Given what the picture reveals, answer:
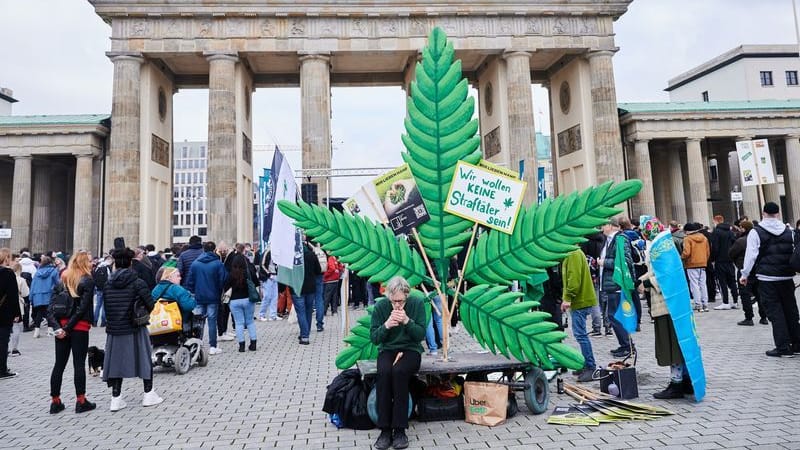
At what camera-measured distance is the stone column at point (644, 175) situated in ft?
104

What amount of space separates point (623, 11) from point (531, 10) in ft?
19.0

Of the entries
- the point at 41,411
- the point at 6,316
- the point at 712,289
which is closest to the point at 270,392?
the point at 41,411

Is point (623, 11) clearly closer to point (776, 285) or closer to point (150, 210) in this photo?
point (776, 285)

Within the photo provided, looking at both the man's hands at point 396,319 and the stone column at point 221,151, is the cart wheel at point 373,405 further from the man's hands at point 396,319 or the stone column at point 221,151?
the stone column at point 221,151

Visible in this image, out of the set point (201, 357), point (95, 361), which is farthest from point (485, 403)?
point (95, 361)

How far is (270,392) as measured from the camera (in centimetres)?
672

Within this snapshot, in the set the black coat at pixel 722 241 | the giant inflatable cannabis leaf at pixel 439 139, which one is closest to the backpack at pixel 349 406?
the giant inflatable cannabis leaf at pixel 439 139

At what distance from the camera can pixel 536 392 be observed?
5.54m

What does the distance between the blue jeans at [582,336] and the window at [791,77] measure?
5968 centimetres

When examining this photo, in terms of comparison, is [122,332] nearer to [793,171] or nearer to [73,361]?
[73,361]

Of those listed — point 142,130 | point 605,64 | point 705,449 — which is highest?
point 605,64

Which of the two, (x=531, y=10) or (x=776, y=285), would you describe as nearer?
(x=776, y=285)

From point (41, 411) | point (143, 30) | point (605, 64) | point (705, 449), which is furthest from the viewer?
point (605, 64)

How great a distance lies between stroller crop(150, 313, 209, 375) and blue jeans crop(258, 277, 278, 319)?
16.3 ft
